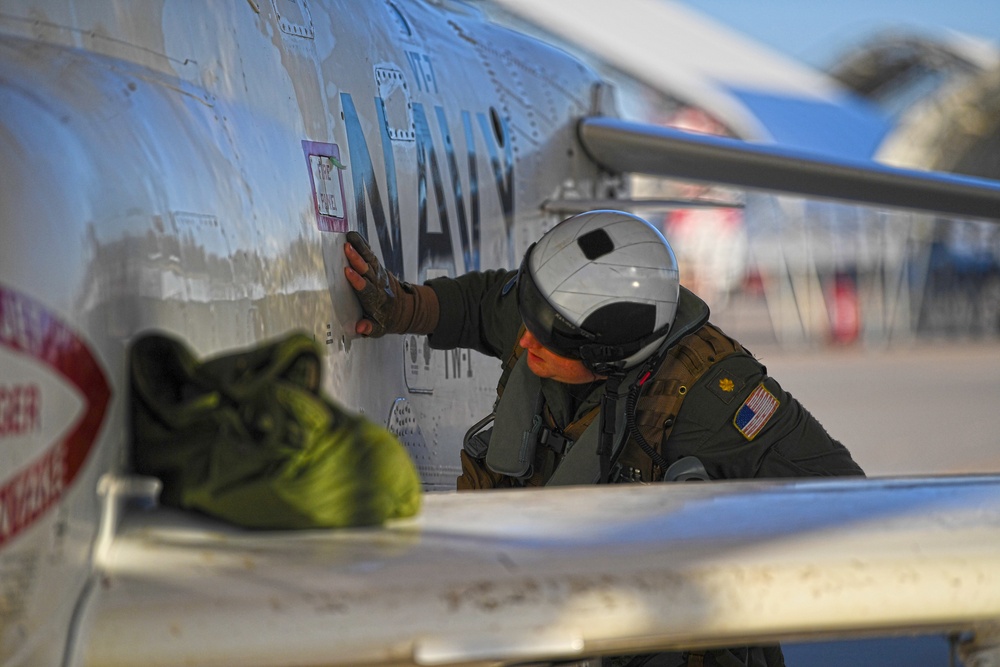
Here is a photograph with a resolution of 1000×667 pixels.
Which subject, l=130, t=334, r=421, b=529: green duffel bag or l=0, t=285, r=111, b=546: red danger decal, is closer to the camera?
l=0, t=285, r=111, b=546: red danger decal

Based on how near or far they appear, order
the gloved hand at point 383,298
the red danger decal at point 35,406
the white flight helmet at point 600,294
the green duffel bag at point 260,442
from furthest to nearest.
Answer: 1. the gloved hand at point 383,298
2. the white flight helmet at point 600,294
3. the green duffel bag at point 260,442
4. the red danger decal at point 35,406

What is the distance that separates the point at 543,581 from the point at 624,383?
161 centimetres

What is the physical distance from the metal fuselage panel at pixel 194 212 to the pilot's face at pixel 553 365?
1.76ft

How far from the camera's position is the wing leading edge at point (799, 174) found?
6832mm

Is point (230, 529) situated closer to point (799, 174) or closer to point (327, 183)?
point (327, 183)

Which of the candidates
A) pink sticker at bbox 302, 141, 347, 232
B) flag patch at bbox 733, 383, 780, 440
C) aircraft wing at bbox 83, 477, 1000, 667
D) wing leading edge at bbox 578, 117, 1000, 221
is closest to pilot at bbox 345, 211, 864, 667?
flag patch at bbox 733, 383, 780, 440

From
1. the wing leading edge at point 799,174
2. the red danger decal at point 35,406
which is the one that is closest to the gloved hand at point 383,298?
the red danger decal at point 35,406

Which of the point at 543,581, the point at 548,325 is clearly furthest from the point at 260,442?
the point at 548,325

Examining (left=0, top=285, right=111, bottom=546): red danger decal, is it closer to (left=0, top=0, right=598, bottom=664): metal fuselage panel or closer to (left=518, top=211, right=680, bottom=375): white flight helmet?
(left=0, top=0, right=598, bottom=664): metal fuselage panel

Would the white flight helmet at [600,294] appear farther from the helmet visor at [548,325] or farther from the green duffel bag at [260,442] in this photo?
the green duffel bag at [260,442]

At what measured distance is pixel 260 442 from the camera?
1.99 meters

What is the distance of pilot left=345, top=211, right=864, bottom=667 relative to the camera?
3.31m

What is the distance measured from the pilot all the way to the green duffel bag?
1.30 m

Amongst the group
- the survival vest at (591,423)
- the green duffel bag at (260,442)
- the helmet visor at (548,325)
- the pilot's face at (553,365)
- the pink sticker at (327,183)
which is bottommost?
the survival vest at (591,423)
